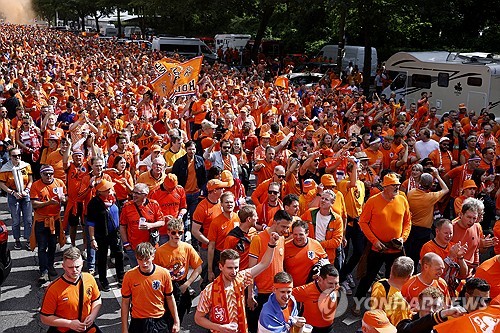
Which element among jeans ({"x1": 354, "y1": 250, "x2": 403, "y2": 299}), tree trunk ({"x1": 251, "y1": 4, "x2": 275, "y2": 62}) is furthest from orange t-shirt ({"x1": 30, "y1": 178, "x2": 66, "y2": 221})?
tree trunk ({"x1": 251, "y1": 4, "x2": 275, "y2": 62})

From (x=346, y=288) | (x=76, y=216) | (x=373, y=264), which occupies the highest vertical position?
(x=76, y=216)

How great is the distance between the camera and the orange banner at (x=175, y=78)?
13352mm

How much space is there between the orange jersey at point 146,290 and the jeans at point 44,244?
288 centimetres

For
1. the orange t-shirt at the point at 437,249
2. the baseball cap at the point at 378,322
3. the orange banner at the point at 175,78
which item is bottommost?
the orange t-shirt at the point at 437,249

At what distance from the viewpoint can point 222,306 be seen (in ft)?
16.4

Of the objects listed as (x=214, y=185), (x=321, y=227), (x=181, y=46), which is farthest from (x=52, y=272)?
(x=181, y=46)

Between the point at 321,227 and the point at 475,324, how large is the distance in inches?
123

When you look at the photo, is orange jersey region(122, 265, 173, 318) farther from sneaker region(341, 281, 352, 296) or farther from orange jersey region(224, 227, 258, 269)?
sneaker region(341, 281, 352, 296)

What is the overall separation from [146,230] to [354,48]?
2695 centimetres

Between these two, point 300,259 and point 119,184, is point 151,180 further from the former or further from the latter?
point 300,259

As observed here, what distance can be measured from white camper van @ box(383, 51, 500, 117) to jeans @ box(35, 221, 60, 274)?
15219 mm

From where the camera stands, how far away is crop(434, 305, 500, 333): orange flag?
369 centimetres

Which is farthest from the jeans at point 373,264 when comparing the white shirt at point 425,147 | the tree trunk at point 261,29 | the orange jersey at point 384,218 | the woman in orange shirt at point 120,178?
the tree trunk at point 261,29

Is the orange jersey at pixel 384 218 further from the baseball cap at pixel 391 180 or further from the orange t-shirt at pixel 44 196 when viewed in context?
the orange t-shirt at pixel 44 196
